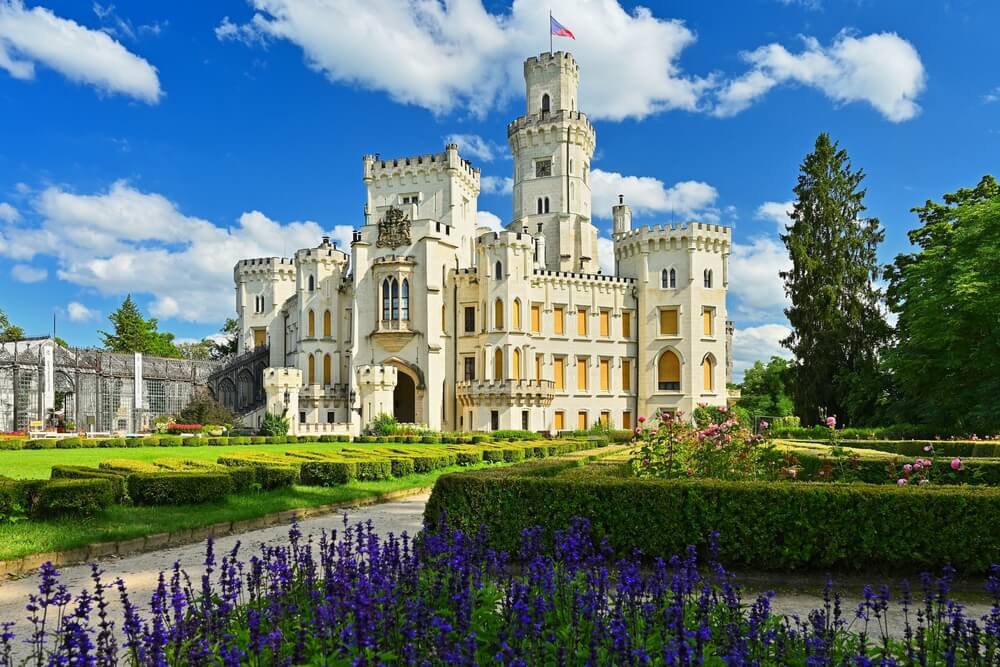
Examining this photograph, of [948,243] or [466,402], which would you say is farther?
[466,402]

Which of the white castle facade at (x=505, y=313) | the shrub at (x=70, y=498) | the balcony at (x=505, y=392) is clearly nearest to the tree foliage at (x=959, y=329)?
the white castle facade at (x=505, y=313)

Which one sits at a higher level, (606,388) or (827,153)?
(827,153)

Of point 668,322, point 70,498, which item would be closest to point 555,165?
point 668,322

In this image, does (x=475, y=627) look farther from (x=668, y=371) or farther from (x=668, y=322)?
(x=668, y=322)

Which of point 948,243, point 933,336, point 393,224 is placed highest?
point 393,224

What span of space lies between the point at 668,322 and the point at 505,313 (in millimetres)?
12195

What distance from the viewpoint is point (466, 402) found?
47812 mm

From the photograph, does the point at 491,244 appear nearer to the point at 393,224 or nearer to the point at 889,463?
the point at 393,224

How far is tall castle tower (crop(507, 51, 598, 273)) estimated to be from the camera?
183ft

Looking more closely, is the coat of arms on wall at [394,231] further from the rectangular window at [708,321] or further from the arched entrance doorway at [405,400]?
the rectangular window at [708,321]

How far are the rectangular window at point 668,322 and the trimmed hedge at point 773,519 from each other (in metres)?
42.7

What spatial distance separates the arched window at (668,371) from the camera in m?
50.9

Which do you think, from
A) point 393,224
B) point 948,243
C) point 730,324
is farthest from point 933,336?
point 730,324

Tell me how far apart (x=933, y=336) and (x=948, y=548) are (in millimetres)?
22647
